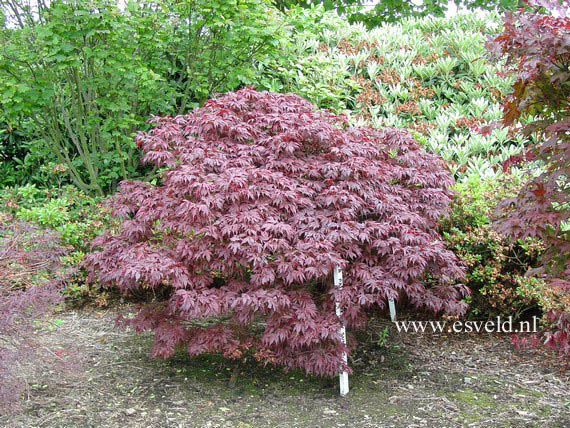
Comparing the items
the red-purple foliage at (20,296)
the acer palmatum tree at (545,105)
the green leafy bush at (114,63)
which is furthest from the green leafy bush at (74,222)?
the acer palmatum tree at (545,105)

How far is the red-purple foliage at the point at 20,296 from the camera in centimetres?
308

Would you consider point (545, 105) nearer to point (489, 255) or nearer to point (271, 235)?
point (271, 235)

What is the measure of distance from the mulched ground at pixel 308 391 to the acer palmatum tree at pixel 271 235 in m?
0.29

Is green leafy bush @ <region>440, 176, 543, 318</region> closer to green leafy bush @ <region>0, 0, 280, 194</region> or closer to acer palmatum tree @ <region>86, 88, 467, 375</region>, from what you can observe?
acer palmatum tree @ <region>86, 88, 467, 375</region>

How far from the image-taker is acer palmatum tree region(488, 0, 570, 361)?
2.59m

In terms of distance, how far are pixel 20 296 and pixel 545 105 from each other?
2924 mm

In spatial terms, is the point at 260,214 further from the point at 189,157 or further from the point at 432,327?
the point at 432,327

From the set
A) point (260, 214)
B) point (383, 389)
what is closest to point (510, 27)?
point (260, 214)

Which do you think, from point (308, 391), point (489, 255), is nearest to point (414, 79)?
point (489, 255)

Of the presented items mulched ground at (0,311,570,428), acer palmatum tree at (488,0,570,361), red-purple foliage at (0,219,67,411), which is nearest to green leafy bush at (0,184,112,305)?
mulched ground at (0,311,570,428)

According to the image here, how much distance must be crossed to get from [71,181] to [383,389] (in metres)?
4.93

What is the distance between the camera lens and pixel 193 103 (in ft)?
21.4

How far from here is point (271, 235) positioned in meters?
3.49

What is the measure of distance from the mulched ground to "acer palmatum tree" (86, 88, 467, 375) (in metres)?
0.29
